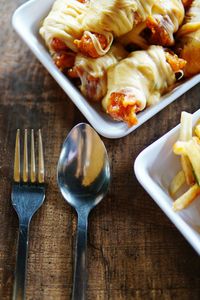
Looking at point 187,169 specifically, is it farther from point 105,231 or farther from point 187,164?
point 105,231

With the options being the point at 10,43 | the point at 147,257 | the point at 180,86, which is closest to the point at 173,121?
the point at 180,86

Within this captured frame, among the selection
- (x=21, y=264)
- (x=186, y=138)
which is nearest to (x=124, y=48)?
(x=186, y=138)

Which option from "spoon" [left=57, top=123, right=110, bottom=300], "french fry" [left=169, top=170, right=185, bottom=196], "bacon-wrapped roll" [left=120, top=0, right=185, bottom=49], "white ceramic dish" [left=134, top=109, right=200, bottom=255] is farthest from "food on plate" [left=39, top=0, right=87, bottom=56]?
"french fry" [left=169, top=170, right=185, bottom=196]

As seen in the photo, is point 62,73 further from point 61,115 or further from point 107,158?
point 107,158

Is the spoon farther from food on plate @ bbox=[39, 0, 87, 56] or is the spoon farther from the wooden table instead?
food on plate @ bbox=[39, 0, 87, 56]

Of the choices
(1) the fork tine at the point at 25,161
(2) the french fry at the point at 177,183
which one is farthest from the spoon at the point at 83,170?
(2) the french fry at the point at 177,183
